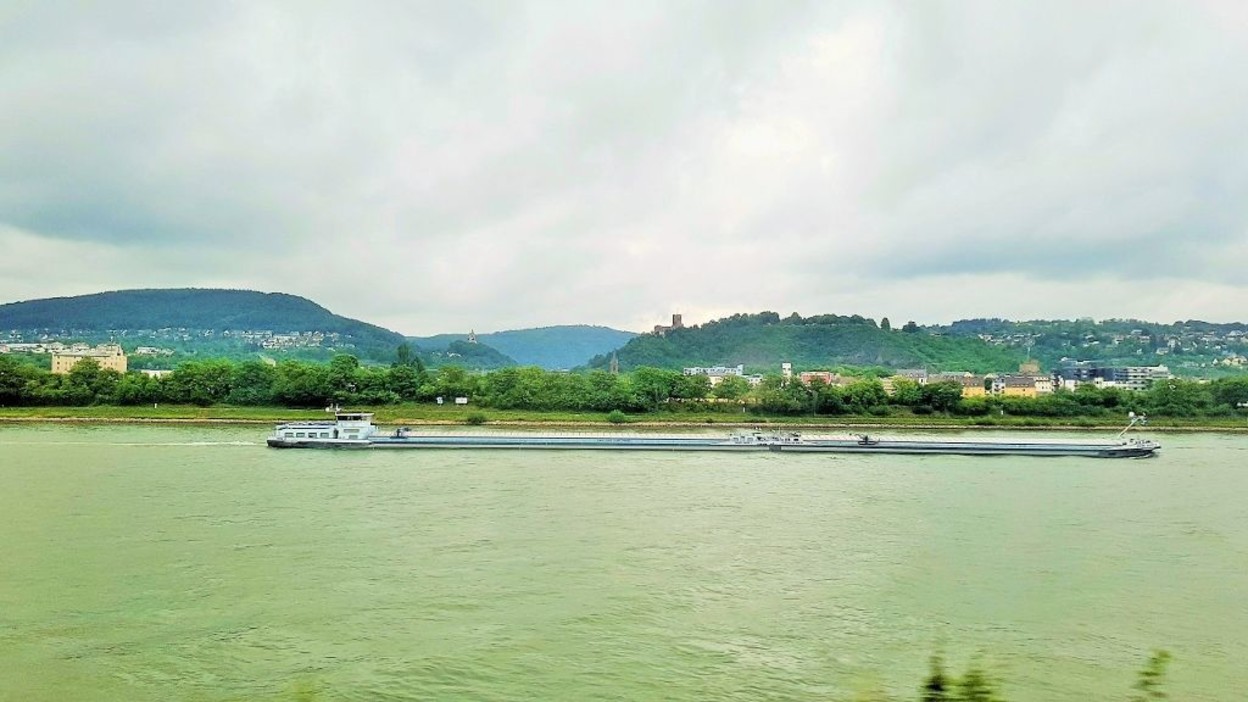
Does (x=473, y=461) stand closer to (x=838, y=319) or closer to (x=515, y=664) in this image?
(x=515, y=664)

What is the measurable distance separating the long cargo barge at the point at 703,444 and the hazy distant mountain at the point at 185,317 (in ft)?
401

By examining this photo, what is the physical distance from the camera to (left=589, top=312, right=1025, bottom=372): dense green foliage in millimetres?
99875

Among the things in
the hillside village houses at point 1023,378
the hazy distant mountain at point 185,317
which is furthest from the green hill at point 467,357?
the hillside village houses at point 1023,378

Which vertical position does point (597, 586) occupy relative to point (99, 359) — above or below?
below

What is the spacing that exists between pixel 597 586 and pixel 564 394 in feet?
109

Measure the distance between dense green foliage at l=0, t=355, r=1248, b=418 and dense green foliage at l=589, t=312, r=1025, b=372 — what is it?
47.0 meters

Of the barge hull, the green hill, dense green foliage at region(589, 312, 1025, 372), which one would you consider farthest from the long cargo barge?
the green hill

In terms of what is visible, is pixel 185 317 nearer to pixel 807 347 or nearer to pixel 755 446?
Result: pixel 807 347

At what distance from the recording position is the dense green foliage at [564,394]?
43906mm

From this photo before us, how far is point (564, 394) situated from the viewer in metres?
45.7

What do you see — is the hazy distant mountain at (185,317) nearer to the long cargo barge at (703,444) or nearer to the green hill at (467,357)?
the green hill at (467,357)

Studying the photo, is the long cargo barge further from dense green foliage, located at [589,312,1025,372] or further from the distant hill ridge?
the distant hill ridge

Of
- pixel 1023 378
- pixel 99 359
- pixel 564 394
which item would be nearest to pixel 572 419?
pixel 564 394

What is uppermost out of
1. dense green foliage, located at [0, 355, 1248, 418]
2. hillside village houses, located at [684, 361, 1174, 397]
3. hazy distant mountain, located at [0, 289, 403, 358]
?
hazy distant mountain, located at [0, 289, 403, 358]
